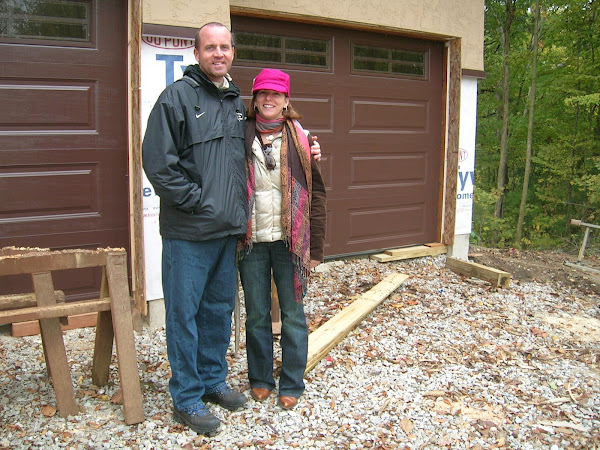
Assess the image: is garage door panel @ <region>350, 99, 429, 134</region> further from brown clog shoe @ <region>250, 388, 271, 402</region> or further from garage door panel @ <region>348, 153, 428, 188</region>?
brown clog shoe @ <region>250, 388, 271, 402</region>

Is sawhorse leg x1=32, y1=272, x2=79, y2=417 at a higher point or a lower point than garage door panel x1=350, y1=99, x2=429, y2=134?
lower

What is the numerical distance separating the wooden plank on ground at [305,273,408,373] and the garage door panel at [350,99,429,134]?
6.34 ft

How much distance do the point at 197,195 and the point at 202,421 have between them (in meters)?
1.24

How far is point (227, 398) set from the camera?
11.2ft

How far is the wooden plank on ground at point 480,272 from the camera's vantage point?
20.8 feet

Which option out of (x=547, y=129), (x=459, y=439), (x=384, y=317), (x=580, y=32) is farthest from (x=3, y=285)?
(x=547, y=129)

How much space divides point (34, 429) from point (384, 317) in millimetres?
3087

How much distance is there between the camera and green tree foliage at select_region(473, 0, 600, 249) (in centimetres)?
1119

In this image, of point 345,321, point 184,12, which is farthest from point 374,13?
point 345,321

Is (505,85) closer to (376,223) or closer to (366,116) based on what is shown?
A: (366,116)

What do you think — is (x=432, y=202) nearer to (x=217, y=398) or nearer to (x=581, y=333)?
(x=581, y=333)

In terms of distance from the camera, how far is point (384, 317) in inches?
207

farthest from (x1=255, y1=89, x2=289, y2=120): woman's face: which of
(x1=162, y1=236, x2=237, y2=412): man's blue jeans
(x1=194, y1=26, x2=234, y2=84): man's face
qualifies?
(x1=162, y1=236, x2=237, y2=412): man's blue jeans

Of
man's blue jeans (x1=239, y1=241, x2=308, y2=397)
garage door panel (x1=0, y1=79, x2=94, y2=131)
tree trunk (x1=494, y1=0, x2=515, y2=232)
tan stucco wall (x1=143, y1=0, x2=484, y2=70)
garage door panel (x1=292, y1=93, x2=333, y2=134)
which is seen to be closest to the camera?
man's blue jeans (x1=239, y1=241, x2=308, y2=397)
